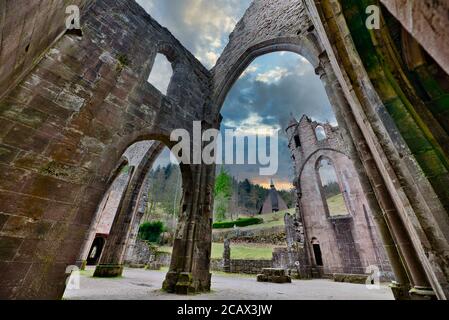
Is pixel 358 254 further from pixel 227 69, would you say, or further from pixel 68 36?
pixel 68 36

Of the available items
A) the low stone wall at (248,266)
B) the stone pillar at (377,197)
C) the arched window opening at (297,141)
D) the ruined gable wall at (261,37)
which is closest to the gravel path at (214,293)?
the stone pillar at (377,197)

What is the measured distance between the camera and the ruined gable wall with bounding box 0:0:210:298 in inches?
114

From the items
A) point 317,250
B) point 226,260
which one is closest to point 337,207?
point 317,250

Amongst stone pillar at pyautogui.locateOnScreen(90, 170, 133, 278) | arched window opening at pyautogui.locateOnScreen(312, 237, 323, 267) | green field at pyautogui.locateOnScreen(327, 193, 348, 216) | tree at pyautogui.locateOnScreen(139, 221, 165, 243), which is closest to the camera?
stone pillar at pyautogui.locateOnScreen(90, 170, 133, 278)

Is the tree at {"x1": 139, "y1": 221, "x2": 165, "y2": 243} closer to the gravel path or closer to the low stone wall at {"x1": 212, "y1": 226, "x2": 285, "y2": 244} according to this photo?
the low stone wall at {"x1": 212, "y1": 226, "x2": 285, "y2": 244}

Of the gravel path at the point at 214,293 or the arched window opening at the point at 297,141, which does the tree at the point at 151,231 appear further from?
the arched window opening at the point at 297,141

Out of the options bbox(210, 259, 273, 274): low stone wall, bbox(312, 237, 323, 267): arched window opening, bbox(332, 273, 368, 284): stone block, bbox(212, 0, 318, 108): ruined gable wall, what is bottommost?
bbox(332, 273, 368, 284): stone block

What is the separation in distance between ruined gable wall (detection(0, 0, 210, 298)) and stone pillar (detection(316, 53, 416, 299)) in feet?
14.5

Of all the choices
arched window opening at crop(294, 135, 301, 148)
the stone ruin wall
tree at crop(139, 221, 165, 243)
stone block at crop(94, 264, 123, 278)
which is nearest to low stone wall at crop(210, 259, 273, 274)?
the stone ruin wall

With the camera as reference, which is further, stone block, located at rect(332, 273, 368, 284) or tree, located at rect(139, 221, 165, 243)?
tree, located at rect(139, 221, 165, 243)

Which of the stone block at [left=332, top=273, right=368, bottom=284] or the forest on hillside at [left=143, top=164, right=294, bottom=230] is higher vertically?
the forest on hillside at [left=143, top=164, right=294, bottom=230]

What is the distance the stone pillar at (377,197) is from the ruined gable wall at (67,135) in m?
4.43

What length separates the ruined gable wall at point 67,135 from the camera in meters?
2.91

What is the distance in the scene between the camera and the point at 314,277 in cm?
1234
